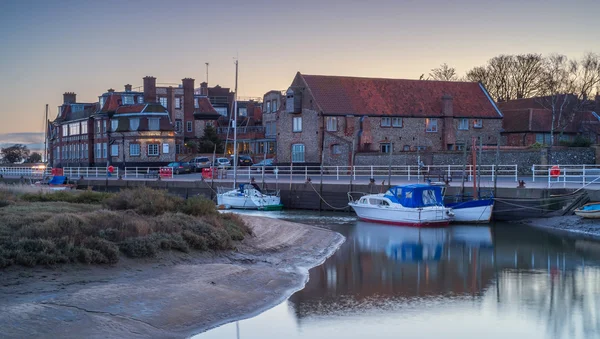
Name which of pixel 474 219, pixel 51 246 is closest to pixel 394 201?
pixel 474 219

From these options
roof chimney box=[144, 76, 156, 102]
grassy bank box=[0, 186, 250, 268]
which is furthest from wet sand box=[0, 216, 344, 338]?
roof chimney box=[144, 76, 156, 102]

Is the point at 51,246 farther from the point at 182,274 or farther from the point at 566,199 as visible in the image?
the point at 566,199

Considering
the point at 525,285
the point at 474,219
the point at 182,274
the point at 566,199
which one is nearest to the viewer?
the point at 182,274

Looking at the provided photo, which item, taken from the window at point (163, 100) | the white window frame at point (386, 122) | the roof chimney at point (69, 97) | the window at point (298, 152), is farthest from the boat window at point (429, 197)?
the roof chimney at point (69, 97)

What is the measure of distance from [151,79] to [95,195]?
50.1 m

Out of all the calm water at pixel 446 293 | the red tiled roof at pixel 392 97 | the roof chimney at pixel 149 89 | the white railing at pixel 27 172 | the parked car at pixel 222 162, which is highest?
the roof chimney at pixel 149 89

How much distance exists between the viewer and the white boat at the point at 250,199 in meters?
51.3

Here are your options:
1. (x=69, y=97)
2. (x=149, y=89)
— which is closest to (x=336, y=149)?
(x=149, y=89)

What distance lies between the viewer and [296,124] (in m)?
68.8

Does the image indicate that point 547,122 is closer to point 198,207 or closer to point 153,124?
point 153,124

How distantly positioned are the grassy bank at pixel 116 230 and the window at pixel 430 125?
40.9 m

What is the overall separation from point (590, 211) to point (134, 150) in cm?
5726

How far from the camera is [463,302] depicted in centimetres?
2052

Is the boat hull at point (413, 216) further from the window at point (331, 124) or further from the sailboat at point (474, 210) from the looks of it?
the window at point (331, 124)
